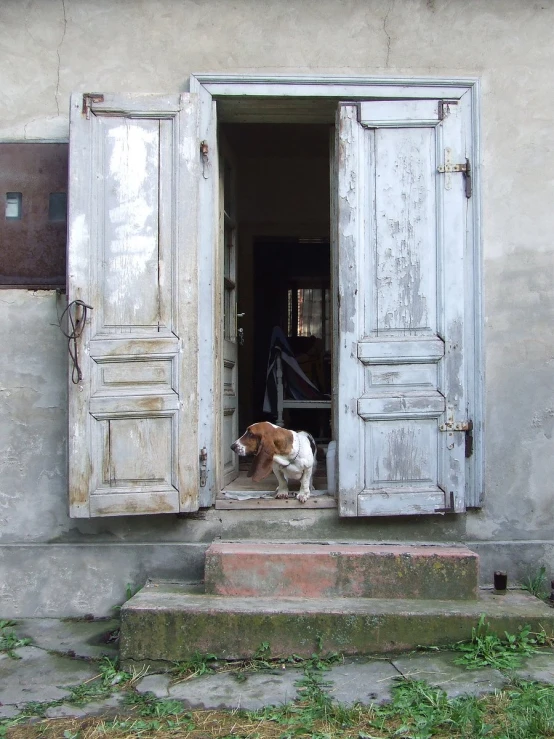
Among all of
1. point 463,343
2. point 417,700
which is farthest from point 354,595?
point 463,343

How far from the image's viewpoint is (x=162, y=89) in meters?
4.62

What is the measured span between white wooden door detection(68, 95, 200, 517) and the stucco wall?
0.34m

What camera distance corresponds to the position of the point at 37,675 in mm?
3736

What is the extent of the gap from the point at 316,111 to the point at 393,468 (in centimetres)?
232

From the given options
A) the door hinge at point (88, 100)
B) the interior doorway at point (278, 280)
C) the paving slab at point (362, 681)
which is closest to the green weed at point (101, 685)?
the paving slab at point (362, 681)

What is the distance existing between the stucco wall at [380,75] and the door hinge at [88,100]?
10.3 inches

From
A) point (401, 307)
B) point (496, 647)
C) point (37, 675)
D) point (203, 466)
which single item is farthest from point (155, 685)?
point (401, 307)

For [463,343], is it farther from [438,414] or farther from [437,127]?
[437,127]

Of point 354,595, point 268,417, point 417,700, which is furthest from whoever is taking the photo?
point 268,417

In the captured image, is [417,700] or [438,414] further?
[438,414]

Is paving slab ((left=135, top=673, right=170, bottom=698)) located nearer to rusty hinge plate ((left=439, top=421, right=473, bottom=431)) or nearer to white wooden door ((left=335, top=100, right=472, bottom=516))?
white wooden door ((left=335, top=100, right=472, bottom=516))

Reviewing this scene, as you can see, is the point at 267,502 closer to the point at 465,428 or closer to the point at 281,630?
the point at 281,630

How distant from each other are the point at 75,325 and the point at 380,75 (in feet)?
7.86

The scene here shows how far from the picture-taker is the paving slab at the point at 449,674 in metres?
3.36
